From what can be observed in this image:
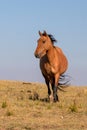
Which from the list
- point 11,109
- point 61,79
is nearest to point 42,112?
point 11,109

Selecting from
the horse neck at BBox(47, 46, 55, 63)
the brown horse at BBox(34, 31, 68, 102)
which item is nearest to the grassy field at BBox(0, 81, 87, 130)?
the brown horse at BBox(34, 31, 68, 102)

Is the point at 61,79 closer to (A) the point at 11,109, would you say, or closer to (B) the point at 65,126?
(A) the point at 11,109

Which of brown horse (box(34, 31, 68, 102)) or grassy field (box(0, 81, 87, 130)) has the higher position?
brown horse (box(34, 31, 68, 102))

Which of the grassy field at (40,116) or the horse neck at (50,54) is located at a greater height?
the horse neck at (50,54)

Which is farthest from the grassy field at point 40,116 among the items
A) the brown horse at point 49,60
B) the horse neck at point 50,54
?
the horse neck at point 50,54

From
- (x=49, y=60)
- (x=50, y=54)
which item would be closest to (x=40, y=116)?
(x=49, y=60)

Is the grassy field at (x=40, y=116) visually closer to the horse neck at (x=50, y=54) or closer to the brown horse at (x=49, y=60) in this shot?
the brown horse at (x=49, y=60)

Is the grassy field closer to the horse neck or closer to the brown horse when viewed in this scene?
the brown horse

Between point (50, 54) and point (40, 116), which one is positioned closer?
point (40, 116)

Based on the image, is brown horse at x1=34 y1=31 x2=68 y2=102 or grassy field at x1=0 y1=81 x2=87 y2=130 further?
brown horse at x1=34 y1=31 x2=68 y2=102

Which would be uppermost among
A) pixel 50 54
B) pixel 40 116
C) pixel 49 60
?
pixel 50 54

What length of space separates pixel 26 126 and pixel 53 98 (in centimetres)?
623

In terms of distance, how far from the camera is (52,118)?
11.8m

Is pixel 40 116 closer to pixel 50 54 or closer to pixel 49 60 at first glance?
pixel 49 60
